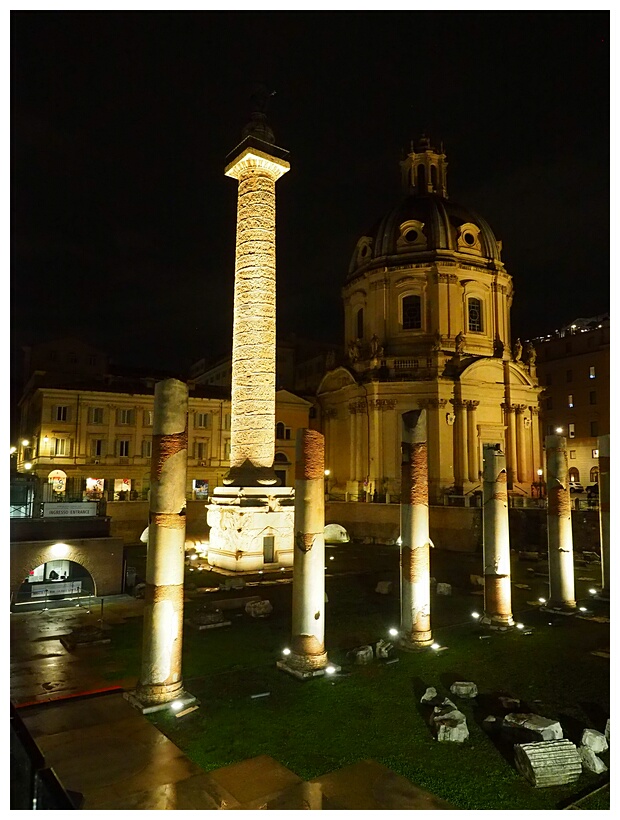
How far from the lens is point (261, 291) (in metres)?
23.7

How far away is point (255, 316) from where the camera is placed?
23.6 m

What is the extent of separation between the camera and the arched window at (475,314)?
4191 centimetres

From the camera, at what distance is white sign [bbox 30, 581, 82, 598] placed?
56.6ft

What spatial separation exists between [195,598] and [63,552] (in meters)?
3.80

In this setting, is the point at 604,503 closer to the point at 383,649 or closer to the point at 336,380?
the point at 383,649

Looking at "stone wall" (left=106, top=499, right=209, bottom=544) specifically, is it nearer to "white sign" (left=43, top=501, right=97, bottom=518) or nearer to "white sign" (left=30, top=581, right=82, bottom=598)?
"white sign" (left=30, top=581, right=82, bottom=598)

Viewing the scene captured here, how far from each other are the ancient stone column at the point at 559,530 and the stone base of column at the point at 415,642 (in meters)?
5.47

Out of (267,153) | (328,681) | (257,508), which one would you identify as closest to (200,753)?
(328,681)

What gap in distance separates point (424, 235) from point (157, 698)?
3726 centimetres

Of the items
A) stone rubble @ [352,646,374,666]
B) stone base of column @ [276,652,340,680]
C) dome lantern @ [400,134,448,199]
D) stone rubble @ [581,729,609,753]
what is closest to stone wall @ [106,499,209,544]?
stone rubble @ [352,646,374,666]

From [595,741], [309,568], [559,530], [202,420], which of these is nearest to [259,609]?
[309,568]

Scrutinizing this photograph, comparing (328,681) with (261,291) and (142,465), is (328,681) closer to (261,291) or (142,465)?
(261,291)

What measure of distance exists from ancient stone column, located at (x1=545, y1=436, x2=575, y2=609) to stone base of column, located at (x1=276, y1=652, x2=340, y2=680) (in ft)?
26.2

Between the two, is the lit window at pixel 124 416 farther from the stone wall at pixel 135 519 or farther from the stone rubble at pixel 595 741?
the stone rubble at pixel 595 741
